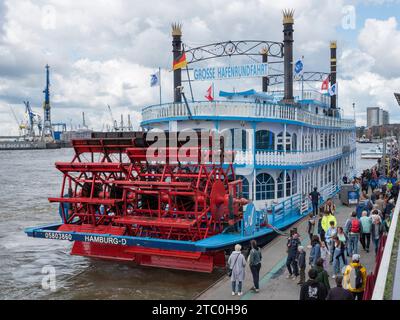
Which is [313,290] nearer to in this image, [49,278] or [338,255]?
[338,255]

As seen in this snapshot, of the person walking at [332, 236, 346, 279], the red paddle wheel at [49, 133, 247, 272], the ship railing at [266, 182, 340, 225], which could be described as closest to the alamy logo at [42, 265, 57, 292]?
the red paddle wheel at [49, 133, 247, 272]

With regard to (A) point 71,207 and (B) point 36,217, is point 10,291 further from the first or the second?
(B) point 36,217

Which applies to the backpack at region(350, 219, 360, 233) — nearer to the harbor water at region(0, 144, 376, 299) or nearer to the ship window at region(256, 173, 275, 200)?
the harbor water at region(0, 144, 376, 299)

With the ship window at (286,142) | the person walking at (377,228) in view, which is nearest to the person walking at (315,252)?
the person walking at (377,228)

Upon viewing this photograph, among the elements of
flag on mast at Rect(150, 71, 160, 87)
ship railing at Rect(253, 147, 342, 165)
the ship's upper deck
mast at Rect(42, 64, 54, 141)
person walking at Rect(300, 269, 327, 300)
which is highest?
mast at Rect(42, 64, 54, 141)

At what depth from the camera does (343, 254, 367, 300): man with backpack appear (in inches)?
310

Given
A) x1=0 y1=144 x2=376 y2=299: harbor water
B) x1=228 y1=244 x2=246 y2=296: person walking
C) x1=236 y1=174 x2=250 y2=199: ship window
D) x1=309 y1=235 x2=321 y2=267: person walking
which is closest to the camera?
x1=228 y1=244 x2=246 y2=296: person walking

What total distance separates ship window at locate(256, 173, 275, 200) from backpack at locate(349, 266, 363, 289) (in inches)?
314

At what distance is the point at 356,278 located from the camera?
25.9 feet

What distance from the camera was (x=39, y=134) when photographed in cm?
15475

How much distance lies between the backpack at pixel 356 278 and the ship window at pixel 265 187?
798 cm

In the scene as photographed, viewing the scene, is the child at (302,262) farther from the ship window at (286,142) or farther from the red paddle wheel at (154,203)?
the ship window at (286,142)

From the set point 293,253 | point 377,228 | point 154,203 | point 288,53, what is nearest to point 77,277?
point 154,203
